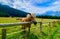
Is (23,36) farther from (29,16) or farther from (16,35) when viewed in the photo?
(29,16)

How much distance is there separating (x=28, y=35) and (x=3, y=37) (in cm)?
221

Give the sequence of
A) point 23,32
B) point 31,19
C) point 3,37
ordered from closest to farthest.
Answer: point 3,37 → point 23,32 → point 31,19

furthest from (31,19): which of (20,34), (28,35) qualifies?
(20,34)

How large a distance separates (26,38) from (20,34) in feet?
1.70

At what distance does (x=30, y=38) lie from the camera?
6.73 meters

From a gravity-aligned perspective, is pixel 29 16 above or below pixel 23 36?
above

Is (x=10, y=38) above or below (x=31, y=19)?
below

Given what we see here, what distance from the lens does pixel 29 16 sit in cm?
765

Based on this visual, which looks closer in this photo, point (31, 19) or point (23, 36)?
point (23, 36)

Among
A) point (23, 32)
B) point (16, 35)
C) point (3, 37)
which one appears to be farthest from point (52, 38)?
point (3, 37)

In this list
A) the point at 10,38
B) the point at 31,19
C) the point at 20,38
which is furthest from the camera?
the point at 31,19

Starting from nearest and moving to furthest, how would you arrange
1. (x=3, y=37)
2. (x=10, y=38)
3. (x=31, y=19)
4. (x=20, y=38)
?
1. (x=3, y=37)
2. (x=10, y=38)
3. (x=20, y=38)
4. (x=31, y=19)

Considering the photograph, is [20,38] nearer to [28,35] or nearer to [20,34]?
[20,34]

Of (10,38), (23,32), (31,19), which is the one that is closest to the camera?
(10,38)
